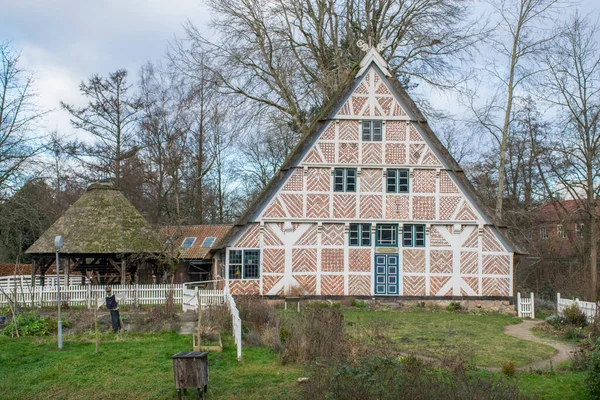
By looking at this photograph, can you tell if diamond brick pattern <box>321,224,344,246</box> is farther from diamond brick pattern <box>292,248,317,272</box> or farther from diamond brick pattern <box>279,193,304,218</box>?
diamond brick pattern <box>279,193,304,218</box>

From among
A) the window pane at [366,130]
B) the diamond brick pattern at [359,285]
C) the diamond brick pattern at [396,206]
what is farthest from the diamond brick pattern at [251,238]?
the window pane at [366,130]

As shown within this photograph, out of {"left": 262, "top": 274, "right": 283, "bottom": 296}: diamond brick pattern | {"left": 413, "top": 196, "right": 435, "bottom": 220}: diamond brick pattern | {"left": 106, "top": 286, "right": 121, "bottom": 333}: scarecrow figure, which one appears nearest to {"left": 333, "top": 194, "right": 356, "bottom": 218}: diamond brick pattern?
{"left": 413, "top": 196, "right": 435, "bottom": 220}: diamond brick pattern

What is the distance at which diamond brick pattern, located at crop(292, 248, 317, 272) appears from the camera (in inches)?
1083

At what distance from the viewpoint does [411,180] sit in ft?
91.3

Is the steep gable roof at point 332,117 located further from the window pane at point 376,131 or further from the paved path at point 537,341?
the paved path at point 537,341

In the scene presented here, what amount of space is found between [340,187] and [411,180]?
121 inches

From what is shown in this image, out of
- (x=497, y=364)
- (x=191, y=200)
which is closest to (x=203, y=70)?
(x=191, y=200)

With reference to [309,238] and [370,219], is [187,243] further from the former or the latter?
[370,219]

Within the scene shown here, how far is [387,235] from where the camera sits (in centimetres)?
2788

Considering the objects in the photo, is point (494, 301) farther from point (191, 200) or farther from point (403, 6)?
point (191, 200)

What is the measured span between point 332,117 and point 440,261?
772 centimetres

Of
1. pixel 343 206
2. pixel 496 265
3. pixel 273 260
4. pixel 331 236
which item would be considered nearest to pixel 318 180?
pixel 343 206

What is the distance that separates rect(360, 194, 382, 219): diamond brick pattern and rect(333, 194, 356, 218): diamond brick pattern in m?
0.35

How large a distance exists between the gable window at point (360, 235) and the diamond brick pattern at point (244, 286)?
446 cm
